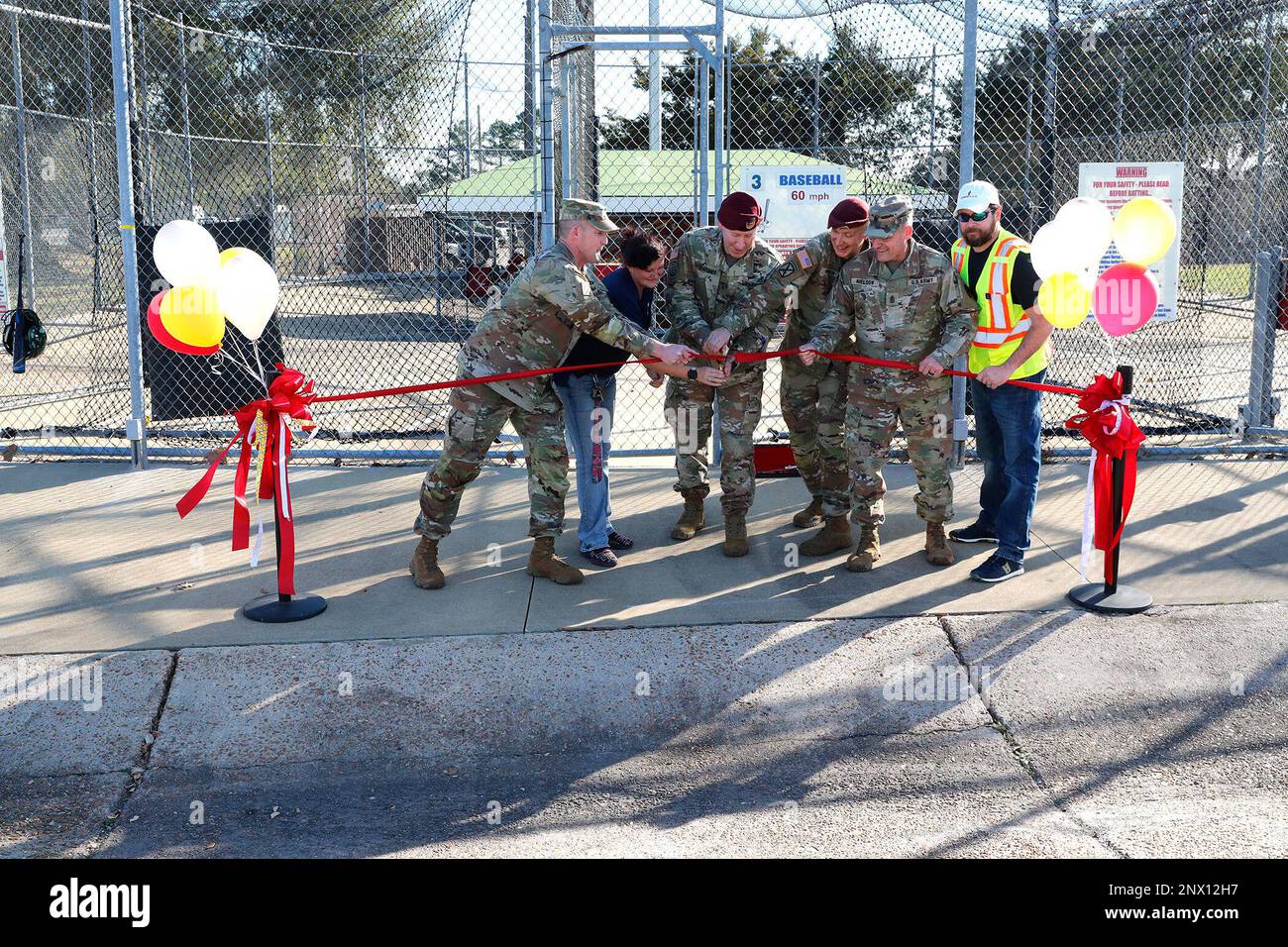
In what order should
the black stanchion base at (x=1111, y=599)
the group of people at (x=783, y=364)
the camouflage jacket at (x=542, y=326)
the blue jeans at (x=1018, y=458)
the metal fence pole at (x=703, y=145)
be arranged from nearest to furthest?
the black stanchion base at (x=1111, y=599) < the camouflage jacket at (x=542, y=326) < the group of people at (x=783, y=364) < the blue jeans at (x=1018, y=458) < the metal fence pole at (x=703, y=145)

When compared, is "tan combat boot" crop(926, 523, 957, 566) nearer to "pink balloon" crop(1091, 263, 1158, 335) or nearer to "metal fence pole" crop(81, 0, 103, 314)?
"pink balloon" crop(1091, 263, 1158, 335)

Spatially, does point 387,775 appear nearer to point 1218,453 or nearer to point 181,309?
point 181,309

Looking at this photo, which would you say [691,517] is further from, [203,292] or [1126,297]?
[203,292]

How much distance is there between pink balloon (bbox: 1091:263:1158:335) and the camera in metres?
5.42

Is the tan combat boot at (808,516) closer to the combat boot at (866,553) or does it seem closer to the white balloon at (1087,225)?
the combat boot at (866,553)

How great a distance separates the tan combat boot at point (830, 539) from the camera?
20.7ft

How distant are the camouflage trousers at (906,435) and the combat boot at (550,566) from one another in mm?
1488

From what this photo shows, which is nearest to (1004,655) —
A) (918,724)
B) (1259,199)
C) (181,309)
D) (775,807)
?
(918,724)

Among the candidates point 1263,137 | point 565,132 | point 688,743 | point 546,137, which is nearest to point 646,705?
point 688,743

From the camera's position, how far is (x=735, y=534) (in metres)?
6.32

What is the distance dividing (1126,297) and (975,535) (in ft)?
5.26

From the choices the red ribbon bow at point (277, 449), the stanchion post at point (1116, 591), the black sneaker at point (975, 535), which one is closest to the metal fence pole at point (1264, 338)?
the black sneaker at point (975, 535)

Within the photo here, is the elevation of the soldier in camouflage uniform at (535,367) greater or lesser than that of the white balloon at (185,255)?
lesser

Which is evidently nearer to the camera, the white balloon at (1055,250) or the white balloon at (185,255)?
the white balloon at (185,255)
